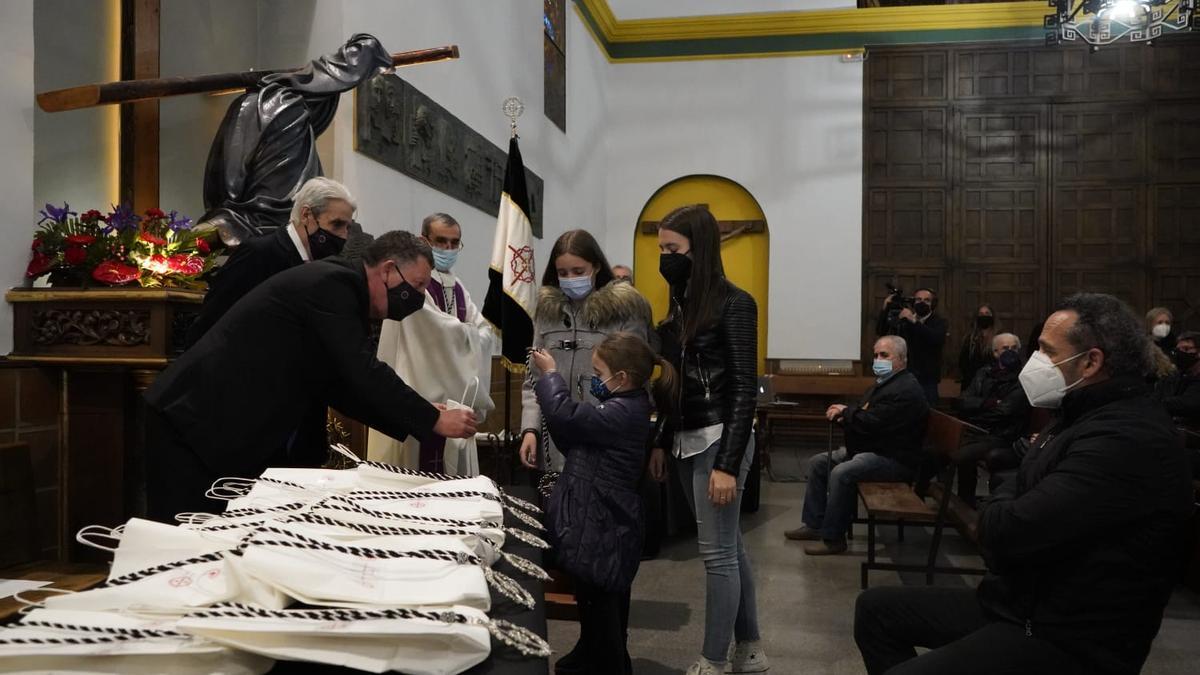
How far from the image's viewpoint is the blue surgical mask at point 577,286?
3.47 metres

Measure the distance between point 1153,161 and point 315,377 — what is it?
12.2 meters

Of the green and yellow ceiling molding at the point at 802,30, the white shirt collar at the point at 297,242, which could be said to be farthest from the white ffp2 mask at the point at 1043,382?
the green and yellow ceiling molding at the point at 802,30

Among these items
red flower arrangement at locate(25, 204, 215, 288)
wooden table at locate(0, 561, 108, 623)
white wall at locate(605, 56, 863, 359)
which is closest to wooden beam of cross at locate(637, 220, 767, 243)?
white wall at locate(605, 56, 863, 359)

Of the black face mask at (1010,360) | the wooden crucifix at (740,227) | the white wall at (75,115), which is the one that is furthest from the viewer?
the wooden crucifix at (740,227)

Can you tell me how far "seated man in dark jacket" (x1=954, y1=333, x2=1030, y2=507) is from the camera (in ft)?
18.2

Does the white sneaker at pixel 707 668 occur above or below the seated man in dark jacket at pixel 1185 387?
below

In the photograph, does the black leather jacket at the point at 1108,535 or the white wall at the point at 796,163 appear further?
the white wall at the point at 796,163

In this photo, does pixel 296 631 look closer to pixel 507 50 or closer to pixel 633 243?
pixel 507 50

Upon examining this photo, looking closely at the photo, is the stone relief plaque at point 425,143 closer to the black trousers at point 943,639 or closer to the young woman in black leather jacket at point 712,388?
the young woman in black leather jacket at point 712,388

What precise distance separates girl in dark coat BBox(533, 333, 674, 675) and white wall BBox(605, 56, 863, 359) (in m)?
9.11

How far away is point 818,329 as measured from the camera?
38.6 ft

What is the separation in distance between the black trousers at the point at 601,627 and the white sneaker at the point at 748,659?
22.1 inches

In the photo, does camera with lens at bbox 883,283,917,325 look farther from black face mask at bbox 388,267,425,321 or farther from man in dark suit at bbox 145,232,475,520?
man in dark suit at bbox 145,232,475,520

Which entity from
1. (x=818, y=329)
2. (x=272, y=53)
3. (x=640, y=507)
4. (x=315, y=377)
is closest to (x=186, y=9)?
(x=272, y=53)
